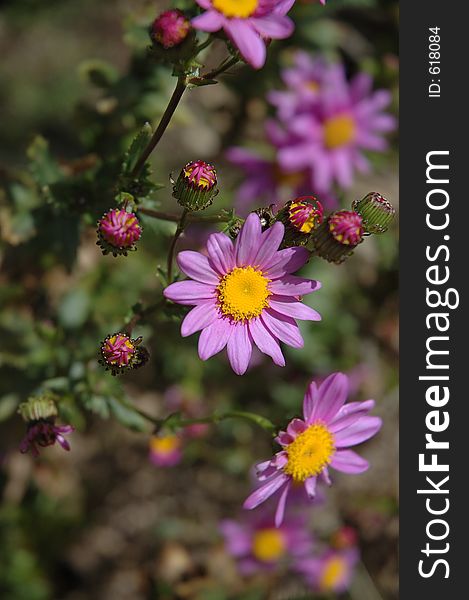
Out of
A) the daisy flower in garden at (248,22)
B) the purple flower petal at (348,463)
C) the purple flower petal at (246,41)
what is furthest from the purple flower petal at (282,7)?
the purple flower petal at (348,463)

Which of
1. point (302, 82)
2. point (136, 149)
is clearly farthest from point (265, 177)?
point (136, 149)

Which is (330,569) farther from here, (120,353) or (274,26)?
(274,26)

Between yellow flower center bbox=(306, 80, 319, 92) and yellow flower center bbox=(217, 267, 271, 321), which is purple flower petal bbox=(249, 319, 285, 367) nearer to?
yellow flower center bbox=(217, 267, 271, 321)

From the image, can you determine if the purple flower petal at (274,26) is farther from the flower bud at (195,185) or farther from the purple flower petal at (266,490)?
the purple flower petal at (266,490)

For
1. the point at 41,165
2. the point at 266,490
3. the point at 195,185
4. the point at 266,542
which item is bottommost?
the point at 266,490

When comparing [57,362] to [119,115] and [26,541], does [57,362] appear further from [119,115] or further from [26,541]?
[26,541]

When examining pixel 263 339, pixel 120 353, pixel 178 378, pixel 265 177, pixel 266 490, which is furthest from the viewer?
pixel 178 378

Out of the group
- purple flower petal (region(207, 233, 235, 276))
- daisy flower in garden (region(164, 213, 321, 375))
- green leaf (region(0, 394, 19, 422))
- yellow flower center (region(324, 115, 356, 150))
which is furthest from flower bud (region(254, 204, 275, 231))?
yellow flower center (region(324, 115, 356, 150))
